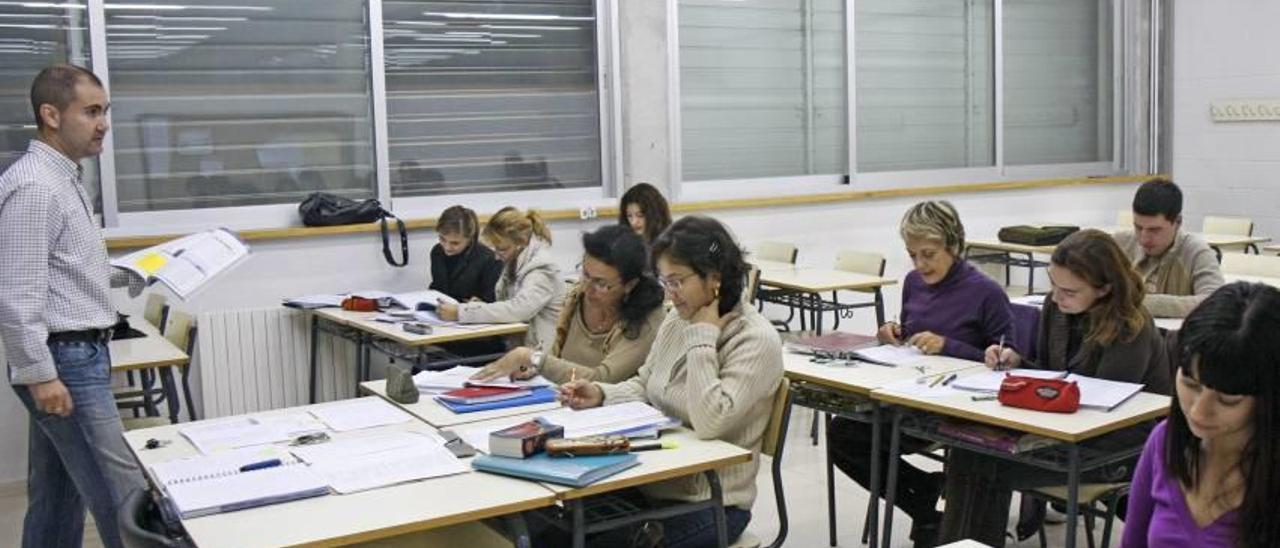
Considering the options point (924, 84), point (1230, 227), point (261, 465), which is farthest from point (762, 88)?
point (261, 465)

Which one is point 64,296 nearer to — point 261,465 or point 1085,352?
point 261,465

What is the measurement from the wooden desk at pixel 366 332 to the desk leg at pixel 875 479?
6.21 feet

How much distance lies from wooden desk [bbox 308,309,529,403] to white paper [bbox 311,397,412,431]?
120 centimetres

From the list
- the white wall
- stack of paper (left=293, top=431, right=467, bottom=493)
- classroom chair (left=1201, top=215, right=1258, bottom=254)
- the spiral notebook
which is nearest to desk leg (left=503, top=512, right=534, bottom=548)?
stack of paper (left=293, top=431, right=467, bottom=493)

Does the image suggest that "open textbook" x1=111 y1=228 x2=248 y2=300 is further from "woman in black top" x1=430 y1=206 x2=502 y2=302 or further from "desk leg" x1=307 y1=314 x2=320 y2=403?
"desk leg" x1=307 y1=314 x2=320 y2=403

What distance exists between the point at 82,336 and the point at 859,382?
2202mm

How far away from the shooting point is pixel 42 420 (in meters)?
3.34

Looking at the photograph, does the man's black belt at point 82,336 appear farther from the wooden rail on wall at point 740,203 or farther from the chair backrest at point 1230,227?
the chair backrest at point 1230,227

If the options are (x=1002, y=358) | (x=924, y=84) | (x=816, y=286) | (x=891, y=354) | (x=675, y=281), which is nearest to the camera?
(x=675, y=281)

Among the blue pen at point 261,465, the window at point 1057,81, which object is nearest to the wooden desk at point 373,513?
the blue pen at point 261,465

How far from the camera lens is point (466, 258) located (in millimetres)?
6113

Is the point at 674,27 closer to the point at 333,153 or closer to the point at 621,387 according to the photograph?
the point at 333,153

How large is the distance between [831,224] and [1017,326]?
382 centimetres

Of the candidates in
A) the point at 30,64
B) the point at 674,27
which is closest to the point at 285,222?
the point at 30,64
